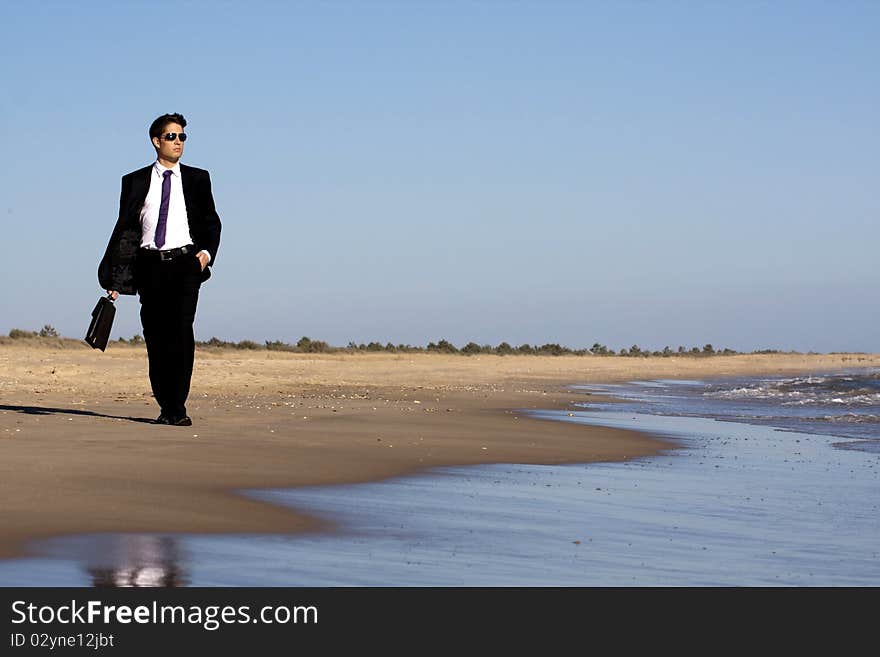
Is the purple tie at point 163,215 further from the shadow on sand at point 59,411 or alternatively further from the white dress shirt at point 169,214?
the shadow on sand at point 59,411

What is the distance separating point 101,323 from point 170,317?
1.84 feet

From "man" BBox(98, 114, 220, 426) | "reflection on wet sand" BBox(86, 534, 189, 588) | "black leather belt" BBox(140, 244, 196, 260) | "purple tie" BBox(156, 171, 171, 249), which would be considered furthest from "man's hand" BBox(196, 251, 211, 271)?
"reflection on wet sand" BBox(86, 534, 189, 588)

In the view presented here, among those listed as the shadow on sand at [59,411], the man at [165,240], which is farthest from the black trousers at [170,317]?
the shadow on sand at [59,411]

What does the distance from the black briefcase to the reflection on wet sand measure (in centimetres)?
538

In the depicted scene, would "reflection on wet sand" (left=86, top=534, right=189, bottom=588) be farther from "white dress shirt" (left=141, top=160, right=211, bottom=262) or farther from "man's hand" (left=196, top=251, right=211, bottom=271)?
"white dress shirt" (left=141, top=160, right=211, bottom=262)

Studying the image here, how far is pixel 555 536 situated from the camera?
21.8 feet

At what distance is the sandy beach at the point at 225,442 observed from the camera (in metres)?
6.87

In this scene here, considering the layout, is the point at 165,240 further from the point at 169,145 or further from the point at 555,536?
the point at 555,536

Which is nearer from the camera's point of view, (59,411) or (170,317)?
(170,317)

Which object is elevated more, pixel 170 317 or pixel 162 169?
pixel 162 169

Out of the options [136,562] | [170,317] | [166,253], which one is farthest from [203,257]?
[136,562]

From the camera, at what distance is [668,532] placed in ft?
22.7
